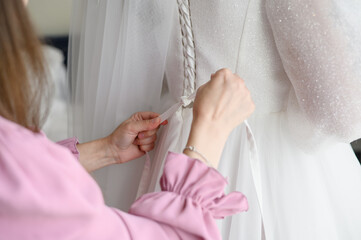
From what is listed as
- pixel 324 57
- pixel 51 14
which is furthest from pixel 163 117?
pixel 51 14

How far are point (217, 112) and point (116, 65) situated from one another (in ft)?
0.91

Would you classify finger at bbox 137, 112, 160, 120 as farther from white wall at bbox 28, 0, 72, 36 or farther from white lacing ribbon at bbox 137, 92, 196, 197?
white wall at bbox 28, 0, 72, 36

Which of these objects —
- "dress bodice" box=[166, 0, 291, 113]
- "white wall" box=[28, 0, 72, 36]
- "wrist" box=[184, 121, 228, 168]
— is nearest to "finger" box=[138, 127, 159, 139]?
"dress bodice" box=[166, 0, 291, 113]

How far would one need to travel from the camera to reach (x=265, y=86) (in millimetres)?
762

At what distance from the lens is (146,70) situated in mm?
830

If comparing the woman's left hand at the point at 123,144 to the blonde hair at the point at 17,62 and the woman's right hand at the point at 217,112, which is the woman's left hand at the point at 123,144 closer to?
the woman's right hand at the point at 217,112

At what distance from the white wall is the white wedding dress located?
458 millimetres

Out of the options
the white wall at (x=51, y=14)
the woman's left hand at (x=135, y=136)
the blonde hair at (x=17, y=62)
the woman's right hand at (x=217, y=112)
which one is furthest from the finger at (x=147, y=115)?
the white wall at (x=51, y=14)

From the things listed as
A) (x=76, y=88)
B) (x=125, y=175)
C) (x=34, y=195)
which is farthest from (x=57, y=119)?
(x=34, y=195)

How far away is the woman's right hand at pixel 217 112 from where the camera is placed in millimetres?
613

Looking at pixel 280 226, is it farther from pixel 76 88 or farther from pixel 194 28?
pixel 76 88

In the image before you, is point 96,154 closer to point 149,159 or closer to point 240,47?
point 149,159

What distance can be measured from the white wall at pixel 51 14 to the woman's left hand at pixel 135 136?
0.56 meters

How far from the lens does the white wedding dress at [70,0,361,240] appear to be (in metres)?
0.65
